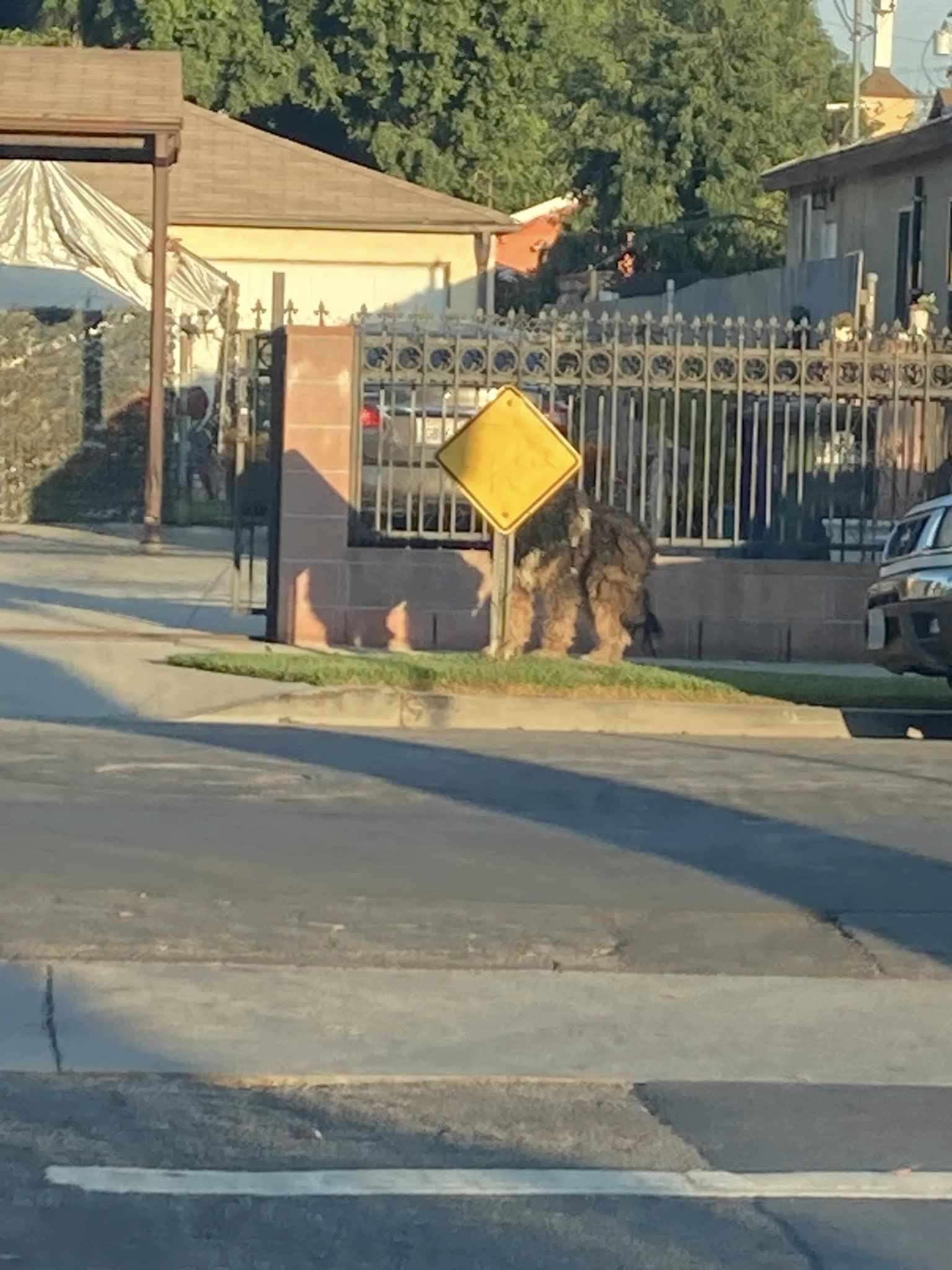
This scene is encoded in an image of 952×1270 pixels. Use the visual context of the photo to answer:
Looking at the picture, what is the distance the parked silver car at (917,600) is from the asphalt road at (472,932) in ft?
2.08

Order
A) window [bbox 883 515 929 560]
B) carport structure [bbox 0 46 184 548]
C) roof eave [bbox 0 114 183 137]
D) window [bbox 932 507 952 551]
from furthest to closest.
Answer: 1. carport structure [bbox 0 46 184 548]
2. roof eave [bbox 0 114 183 137]
3. window [bbox 883 515 929 560]
4. window [bbox 932 507 952 551]

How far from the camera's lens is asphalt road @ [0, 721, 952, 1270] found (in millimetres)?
4938

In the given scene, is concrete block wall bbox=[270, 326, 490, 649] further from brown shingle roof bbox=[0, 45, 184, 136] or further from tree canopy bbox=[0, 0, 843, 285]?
tree canopy bbox=[0, 0, 843, 285]

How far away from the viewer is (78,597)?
17312mm

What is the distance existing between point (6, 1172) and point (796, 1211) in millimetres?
1873

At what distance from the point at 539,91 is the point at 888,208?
1658cm

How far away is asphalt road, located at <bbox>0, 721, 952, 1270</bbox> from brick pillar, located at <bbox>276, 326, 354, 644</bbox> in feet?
9.87

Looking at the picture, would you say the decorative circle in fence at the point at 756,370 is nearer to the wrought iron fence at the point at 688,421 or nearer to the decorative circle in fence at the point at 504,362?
the wrought iron fence at the point at 688,421

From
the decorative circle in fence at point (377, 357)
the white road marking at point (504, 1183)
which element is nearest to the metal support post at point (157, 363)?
the decorative circle in fence at point (377, 357)

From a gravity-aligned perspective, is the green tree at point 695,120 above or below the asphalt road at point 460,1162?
above

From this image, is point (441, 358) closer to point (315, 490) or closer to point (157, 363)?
point (315, 490)

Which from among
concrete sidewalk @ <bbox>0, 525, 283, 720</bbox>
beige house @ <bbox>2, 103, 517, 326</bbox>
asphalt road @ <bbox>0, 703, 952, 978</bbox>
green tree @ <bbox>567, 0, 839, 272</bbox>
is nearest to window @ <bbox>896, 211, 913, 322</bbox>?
beige house @ <bbox>2, 103, 517, 326</bbox>

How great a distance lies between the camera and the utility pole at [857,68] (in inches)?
1724

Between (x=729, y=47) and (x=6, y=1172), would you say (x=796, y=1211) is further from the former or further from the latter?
(x=729, y=47)
